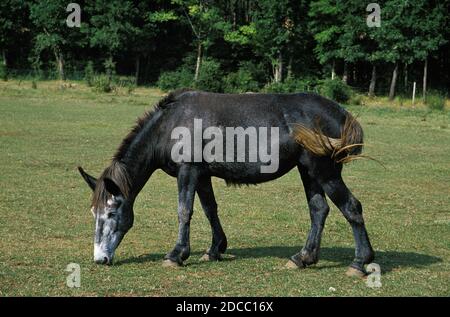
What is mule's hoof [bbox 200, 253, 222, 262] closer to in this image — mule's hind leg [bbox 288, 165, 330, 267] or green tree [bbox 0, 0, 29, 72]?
mule's hind leg [bbox 288, 165, 330, 267]

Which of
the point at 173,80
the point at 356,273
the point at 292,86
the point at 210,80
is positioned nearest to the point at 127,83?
the point at 173,80

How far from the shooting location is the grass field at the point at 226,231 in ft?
25.6

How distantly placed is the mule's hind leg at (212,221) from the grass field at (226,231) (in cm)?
24

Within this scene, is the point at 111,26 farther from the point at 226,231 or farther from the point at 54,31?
the point at 226,231

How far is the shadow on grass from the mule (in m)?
0.56

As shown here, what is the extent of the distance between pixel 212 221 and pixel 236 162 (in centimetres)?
110

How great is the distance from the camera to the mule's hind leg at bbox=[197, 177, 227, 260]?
29.9 feet

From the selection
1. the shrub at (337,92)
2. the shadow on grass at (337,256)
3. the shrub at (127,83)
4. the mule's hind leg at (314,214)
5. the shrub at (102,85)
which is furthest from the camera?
the shrub at (127,83)

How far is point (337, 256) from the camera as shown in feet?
31.6

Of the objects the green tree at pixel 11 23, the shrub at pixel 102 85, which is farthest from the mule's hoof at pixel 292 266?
the green tree at pixel 11 23

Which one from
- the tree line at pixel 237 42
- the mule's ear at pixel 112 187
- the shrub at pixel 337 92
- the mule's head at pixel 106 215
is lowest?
the mule's head at pixel 106 215

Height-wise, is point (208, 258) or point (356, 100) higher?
point (356, 100)

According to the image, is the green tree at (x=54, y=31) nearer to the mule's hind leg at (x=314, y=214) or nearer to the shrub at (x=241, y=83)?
the shrub at (x=241, y=83)
